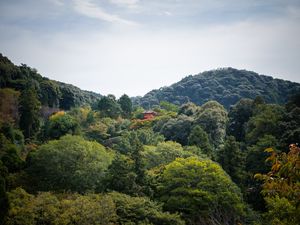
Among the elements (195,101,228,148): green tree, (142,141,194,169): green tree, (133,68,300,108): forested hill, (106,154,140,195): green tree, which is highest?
(133,68,300,108): forested hill

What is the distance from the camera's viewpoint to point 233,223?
2231cm

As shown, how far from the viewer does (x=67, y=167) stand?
25.2m

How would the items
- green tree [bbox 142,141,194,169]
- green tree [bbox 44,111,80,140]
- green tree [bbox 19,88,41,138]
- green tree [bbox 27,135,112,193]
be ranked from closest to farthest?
green tree [bbox 27,135,112,193] < green tree [bbox 142,141,194,169] < green tree [bbox 44,111,80,140] < green tree [bbox 19,88,41,138]

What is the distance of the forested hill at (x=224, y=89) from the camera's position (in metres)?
92.1

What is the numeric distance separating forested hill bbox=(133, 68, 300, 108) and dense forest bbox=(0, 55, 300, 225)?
42542 millimetres

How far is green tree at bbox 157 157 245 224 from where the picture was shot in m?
21.8

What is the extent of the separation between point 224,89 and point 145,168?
2976 inches

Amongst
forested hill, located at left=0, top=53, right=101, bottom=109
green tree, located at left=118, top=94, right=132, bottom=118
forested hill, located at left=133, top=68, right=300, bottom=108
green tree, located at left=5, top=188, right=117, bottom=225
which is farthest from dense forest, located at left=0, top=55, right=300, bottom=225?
forested hill, located at left=133, top=68, right=300, bottom=108

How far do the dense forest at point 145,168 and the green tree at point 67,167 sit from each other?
0.08 meters

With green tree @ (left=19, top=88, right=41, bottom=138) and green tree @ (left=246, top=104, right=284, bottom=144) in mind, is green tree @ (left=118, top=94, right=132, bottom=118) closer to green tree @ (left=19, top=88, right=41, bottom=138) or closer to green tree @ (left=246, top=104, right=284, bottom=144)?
green tree @ (left=19, top=88, right=41, bottom=138)

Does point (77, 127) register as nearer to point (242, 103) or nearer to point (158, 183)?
point (158, 183)

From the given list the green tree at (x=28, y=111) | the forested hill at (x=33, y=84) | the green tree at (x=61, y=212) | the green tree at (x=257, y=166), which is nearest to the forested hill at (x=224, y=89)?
the forested hill at (x=33, y=84)

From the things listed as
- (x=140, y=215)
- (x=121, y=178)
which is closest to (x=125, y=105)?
(x=121, y=178)

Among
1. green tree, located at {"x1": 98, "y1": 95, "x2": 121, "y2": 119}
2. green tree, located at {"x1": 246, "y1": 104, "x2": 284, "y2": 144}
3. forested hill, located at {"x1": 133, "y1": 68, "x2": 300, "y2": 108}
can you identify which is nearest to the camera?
green tree, located at {"x1": 246, "y1": 104, "x2": 284, "y2": 144}
